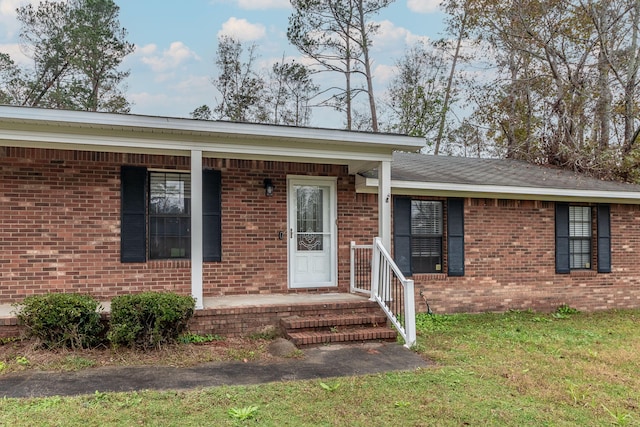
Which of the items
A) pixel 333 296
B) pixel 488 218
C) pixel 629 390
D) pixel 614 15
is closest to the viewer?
pixel 629 390

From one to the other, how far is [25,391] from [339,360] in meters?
2.95

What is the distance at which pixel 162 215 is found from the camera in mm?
6836

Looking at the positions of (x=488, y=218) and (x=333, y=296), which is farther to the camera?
(x=488, y=218)

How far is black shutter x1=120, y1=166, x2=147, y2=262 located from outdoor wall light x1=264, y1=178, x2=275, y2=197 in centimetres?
175

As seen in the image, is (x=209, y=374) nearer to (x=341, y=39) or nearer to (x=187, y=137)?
(x=187, y=137)

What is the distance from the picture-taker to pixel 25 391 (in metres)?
4.06

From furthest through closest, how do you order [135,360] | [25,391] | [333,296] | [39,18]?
[39,18]
[333,296]
[135,360]
[25,391]

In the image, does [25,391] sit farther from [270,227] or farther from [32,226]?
[270,227]

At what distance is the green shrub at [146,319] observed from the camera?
5105 millimetres

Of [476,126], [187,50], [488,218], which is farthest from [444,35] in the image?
[488,218]

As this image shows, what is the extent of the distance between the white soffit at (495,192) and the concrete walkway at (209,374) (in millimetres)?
2933

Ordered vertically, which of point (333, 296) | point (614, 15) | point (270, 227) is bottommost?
point (333, 296)

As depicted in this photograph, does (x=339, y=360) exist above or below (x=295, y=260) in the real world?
below

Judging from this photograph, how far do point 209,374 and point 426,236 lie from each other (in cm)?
475
